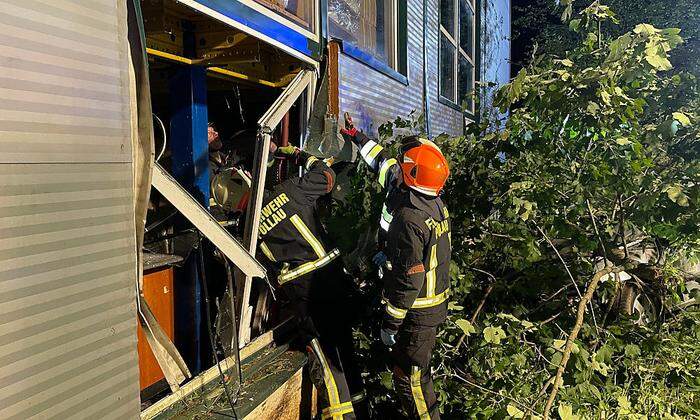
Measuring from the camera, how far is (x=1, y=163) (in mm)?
1447

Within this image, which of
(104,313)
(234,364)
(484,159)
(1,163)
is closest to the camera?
(1,163)

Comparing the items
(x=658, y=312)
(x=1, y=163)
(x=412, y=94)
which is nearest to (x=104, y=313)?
(x=1, y=163)

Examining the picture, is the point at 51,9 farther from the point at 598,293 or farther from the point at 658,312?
the point at 658,312

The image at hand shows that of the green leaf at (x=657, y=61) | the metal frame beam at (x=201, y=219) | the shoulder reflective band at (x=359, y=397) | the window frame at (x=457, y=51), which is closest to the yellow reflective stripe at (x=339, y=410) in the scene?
the shoulder reflective band at (x=359, y=397)

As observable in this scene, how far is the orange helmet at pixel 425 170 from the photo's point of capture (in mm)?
3584

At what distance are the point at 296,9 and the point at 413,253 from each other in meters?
2.01

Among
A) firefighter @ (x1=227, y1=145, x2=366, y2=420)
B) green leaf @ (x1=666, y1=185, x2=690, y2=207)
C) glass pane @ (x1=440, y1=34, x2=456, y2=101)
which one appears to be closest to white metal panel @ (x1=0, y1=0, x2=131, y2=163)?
firefighter @ (x1=227, y1=145, x2=366, y2=420)

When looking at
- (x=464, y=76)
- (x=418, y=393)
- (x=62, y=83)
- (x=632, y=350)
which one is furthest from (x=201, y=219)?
(x=464, y=76)

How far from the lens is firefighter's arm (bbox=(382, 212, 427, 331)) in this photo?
3432 mm

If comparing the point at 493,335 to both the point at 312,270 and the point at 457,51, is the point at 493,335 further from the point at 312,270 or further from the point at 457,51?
the point at 457,51

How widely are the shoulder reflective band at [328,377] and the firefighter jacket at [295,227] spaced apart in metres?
0.54

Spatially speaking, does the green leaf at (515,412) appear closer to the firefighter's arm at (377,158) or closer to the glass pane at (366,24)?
the firefighter's arm at (377,158)

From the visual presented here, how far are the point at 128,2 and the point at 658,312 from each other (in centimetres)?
435

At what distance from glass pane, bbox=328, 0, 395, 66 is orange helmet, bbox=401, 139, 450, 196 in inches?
69.8
